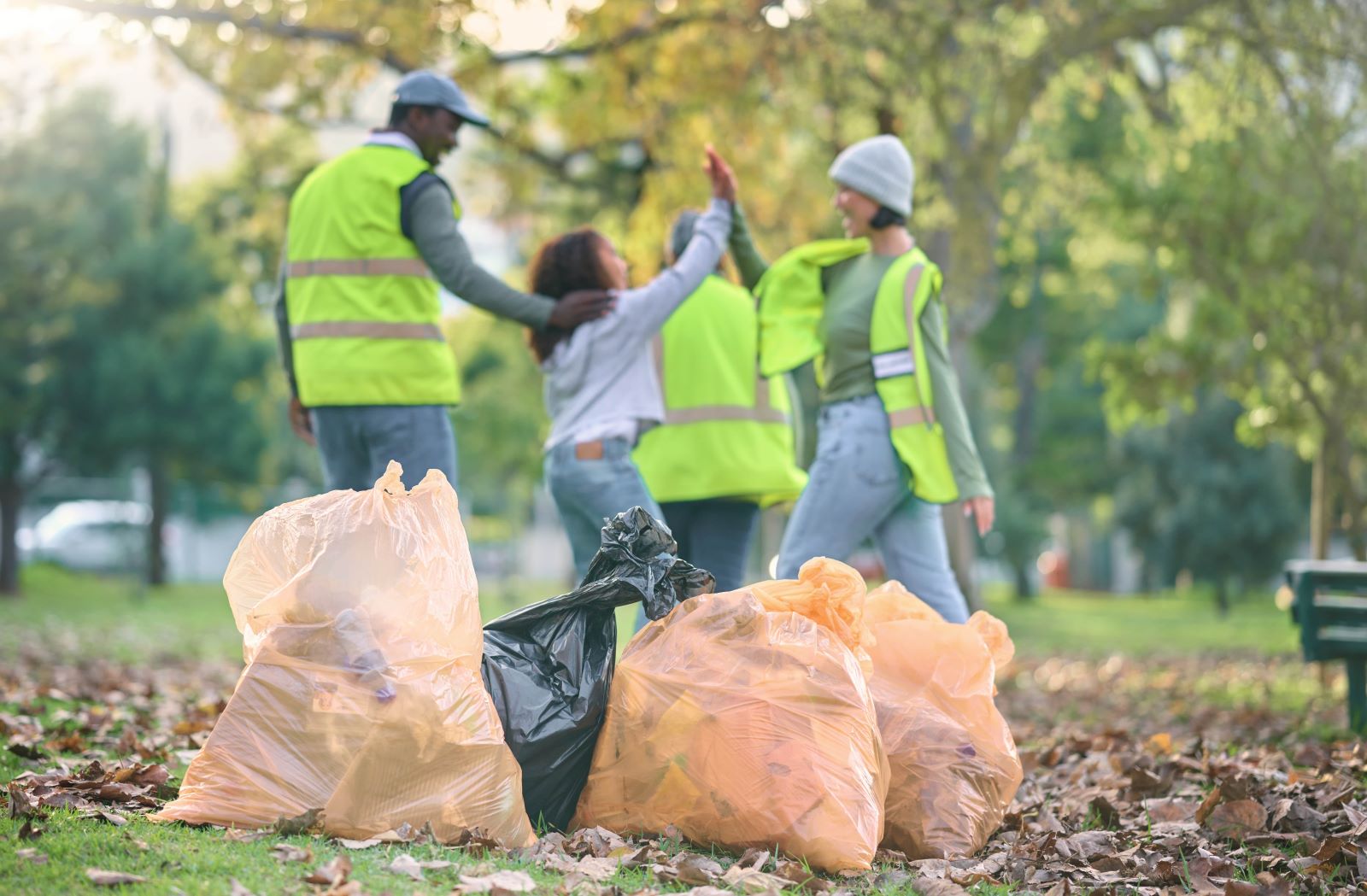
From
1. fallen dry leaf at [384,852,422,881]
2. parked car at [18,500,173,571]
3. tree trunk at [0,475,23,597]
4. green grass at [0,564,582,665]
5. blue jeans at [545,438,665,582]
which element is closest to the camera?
fallen dry leaf at [384,852,422,881]

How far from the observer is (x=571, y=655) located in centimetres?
356

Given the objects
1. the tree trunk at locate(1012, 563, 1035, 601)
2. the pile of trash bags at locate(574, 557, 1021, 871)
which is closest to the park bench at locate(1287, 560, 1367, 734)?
the pile of trash bags at locate(574, 557, 1021, 871)

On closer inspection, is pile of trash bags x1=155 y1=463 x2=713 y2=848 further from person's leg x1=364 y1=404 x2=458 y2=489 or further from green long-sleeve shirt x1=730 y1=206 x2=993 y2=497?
green long-sleeve shirt x1=730 y1=206 x2=993 y2=497

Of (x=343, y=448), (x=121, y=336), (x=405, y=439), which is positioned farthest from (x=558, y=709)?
(x=121, y=336)

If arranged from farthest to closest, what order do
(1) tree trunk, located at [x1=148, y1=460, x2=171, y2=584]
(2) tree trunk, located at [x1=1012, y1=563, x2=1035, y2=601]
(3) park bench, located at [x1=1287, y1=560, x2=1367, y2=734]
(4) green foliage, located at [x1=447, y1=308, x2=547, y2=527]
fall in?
(2) tree trunk, located at [x1=1012, y1=563, x2=1035, y2=601], (4) green foliage, located at [x1=447, y1=308, x2=547, y2=527], (1) tree trunk, located at [x1=148, y1=460, x2=171, y2=584], (3) park bench, located at [x1=1287, y1=560, x2=1367, y2=734]

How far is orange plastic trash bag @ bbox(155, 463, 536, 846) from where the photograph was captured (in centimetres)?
314

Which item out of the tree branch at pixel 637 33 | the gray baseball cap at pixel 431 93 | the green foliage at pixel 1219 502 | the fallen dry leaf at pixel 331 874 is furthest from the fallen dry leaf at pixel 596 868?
the green foliage at pixel 1219 502

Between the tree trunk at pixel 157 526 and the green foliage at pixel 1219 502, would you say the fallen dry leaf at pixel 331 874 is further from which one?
the green foliage at pixel 1219 502

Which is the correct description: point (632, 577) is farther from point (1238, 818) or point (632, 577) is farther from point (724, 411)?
point (1238, 818)

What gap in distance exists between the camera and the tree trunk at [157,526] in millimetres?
24438

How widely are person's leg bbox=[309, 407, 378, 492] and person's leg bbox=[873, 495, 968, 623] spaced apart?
5.63 feet

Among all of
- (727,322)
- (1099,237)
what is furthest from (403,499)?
(1099,237)

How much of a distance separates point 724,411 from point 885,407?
689 millimetres

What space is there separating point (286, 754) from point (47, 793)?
2.76 ft
